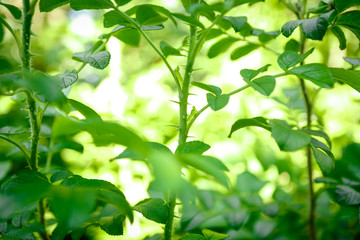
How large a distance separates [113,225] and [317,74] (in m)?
0.42

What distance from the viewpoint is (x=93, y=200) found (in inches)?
12.2

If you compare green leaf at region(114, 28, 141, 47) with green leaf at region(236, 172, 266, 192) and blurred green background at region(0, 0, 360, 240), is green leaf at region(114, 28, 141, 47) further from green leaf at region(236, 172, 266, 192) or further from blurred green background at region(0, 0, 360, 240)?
green leaf at region(236, 172, 266, 192)

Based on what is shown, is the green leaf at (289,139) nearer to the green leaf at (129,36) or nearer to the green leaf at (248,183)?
the green leaf at (129,36)

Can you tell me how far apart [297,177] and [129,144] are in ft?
2.98

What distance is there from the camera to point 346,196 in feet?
2.11

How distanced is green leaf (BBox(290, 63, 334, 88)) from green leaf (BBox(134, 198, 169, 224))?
310 millimetres

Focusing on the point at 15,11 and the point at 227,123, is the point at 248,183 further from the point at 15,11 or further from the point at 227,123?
the point at 15,11

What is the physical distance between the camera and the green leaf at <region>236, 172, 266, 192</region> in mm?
940

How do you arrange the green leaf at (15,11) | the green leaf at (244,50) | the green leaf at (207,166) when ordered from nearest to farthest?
the green leaf at (207,166)
the green leaf at (15,11)
the green leaf at (244,50)

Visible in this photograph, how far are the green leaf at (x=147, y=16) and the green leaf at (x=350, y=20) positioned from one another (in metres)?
0.32

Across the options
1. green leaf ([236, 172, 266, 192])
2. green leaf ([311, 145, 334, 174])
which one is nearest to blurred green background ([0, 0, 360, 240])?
green leaf ([236, 172, 266, 192])

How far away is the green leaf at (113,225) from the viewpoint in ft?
1.70

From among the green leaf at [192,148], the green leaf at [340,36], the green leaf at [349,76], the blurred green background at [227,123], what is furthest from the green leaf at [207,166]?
the blurred green background at [227,123]

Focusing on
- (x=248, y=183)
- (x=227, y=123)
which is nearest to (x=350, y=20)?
(x=248, y=183)
